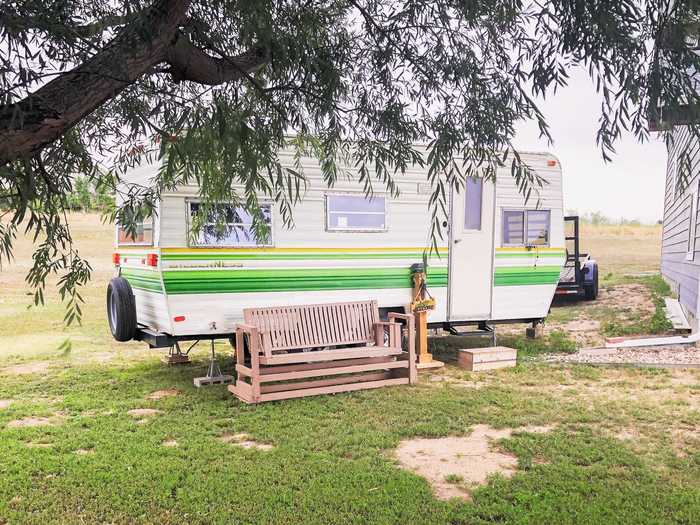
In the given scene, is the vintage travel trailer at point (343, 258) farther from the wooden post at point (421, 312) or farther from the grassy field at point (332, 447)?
the grassy field at point (332, 447)

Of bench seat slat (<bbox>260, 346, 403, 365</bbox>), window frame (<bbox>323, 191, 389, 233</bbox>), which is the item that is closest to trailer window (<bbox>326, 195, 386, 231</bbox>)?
window frame (<bbox>323, 191, 389, 233</bbox>)

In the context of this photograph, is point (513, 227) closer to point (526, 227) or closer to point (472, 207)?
point (526, 227)

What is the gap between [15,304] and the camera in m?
15.1

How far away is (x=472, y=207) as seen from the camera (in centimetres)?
914

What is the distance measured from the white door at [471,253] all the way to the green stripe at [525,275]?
169mm

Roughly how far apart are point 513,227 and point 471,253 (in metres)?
0.81

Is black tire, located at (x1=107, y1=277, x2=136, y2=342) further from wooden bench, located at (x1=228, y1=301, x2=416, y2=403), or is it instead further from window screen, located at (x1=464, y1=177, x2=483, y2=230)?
window screen, located at (x1=464, y1=177, x2=483, y2=230)

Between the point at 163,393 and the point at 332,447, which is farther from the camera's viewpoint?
the point at 163,393

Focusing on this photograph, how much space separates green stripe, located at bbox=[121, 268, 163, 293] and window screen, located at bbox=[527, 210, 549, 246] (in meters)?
5.13

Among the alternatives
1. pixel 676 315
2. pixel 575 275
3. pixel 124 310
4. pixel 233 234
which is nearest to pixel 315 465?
pixel 233 234

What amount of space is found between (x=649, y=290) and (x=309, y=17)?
13.9 metres

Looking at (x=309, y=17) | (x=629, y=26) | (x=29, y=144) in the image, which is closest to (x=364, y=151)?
(x=309, y=17)

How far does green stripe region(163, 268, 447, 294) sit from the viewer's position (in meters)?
7.35

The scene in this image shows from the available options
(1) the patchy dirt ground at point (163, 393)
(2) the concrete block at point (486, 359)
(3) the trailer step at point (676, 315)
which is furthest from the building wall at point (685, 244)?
(1) the patchy dirt ground at point (163, 393)
